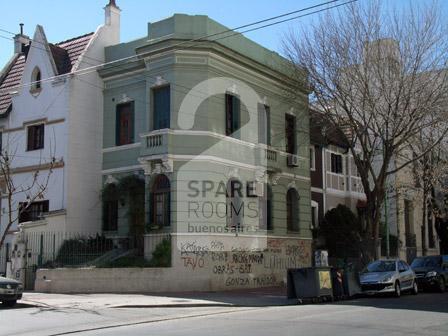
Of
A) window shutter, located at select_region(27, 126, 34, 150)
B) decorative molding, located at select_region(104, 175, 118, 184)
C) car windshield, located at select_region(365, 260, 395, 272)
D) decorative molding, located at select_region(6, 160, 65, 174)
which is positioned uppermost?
window shutter, located at select_region(27, 126, 34, 150)

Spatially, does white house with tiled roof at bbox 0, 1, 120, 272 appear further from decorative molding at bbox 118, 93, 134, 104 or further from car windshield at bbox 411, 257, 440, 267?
car windshield at bbox 411, 257, 440, 267

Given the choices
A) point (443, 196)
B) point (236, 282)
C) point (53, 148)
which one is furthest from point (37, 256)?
point (443, 196)

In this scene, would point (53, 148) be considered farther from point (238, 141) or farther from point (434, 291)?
point (434, 291)

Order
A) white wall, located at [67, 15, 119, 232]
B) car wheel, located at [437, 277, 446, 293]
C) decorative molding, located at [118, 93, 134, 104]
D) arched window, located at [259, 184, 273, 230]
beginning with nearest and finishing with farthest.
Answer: car wheel, located at [437, 277, 446, 293]
white wall, located at [67, 15, 119, 232]
decorative molding, located at [118, 93, 134, 104]
arched window, located at [259, 184, 273, 230]

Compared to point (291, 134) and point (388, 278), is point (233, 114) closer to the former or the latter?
point (291, 134)

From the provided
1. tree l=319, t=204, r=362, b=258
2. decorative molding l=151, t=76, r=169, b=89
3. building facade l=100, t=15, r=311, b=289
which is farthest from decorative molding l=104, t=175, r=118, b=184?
tree l=319, t=204, r=362, b=258

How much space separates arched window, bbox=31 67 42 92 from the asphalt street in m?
13.3

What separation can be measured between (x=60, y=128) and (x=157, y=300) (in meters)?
11.0

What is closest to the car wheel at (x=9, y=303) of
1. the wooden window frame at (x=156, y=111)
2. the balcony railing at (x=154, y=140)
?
the balcony railing at (x=154, y=140)

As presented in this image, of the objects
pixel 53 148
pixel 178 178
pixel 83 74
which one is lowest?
pixel 178 178

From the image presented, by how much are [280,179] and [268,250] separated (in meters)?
3.66

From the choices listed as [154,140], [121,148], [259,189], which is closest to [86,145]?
[121,148]

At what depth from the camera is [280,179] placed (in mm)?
28609

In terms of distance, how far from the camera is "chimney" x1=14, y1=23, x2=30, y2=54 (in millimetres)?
31981
